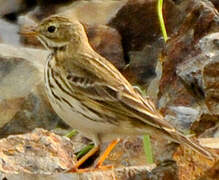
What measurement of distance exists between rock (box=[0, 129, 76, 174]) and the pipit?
193 millimetres

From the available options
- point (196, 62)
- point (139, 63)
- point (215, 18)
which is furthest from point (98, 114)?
point (139, 63)

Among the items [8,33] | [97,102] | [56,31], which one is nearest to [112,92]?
[97,102]

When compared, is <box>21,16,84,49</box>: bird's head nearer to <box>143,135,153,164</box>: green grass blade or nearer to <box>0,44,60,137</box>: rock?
<box>143,135,153,164</box>: green grass blade

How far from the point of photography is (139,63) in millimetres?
12328

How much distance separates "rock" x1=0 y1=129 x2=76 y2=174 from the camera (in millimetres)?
8180

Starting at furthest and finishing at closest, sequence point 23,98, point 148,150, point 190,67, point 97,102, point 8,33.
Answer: point 8,33 < point 23,98 < point 190,67 < point 148,150 < point 97,102

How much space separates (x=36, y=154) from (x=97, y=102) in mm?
600

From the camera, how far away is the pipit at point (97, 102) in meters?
8.27

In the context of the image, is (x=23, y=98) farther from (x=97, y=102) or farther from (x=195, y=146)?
(x=195, y=146)

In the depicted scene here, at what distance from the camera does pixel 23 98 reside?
11.4 m

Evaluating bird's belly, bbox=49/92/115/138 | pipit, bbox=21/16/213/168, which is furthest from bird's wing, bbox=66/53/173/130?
bird's belly, bbox=49/92/115/138

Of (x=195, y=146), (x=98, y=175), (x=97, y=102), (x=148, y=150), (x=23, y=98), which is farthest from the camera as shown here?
(x=23, y=98)

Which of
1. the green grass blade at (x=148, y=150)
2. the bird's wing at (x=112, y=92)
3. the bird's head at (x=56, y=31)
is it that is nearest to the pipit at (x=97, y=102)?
the bird's wing at (x=112, y=92)

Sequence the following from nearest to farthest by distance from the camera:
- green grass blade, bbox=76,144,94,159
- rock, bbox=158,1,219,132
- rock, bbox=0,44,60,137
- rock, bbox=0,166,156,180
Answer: rock, bbox=0,166,156,180 → rock, bbox=158,1,219,132 → green grass blade, bbox=76,144,94,159 → rock, bbox=0,44,60,137
